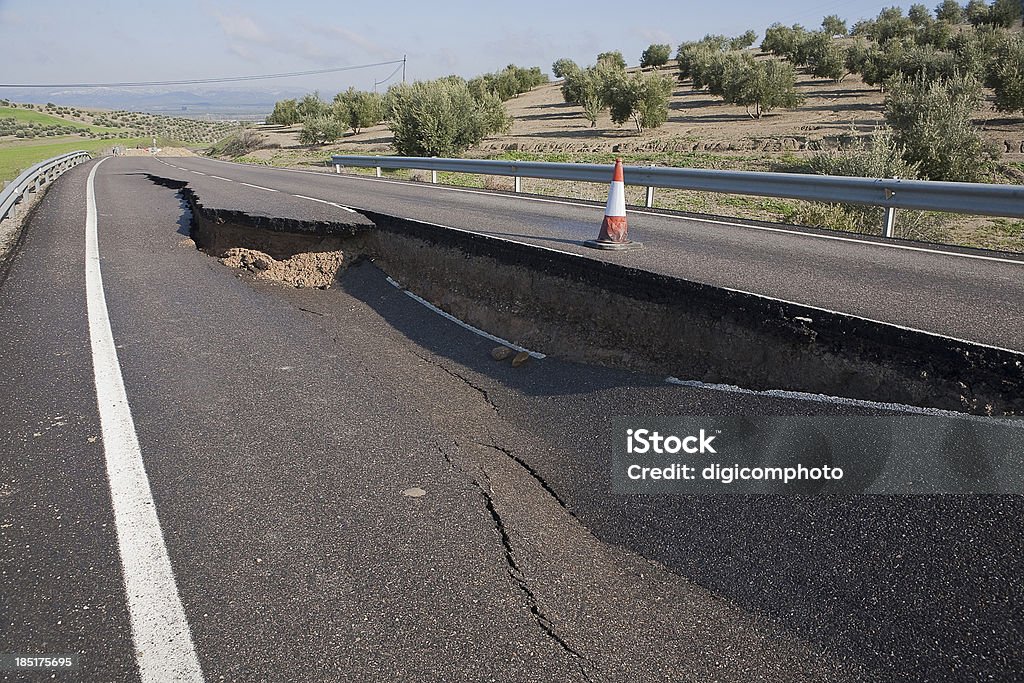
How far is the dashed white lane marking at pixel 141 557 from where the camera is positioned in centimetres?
268

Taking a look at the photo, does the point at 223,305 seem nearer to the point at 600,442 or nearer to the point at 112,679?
the point at 600,442

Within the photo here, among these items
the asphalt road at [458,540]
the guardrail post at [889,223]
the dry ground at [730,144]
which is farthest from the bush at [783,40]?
the asphalt road at [458,540]

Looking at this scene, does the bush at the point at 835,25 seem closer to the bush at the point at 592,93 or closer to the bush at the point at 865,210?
the bush at the point at 592,93

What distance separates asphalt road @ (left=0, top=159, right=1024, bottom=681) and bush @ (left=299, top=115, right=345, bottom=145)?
53059 mm

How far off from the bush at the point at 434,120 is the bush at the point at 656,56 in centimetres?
5209

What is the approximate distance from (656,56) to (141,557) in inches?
3215

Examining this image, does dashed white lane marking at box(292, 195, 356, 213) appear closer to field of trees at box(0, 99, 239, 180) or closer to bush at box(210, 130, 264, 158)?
field of trees at box(0, 99, 239, 180)

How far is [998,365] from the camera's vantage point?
4125mm

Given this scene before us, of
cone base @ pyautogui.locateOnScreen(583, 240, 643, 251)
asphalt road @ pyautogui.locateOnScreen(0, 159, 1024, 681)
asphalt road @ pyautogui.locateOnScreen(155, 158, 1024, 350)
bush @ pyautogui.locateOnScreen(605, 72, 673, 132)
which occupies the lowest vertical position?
asphalt road @ pyautogui.locateOnScreen(0, 159, 1024, 681)

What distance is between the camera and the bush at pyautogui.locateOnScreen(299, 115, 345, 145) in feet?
185

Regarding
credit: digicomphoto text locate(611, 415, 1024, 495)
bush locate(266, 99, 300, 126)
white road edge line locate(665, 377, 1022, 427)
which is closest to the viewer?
credit: digicomphoto text locate(611, 415, 1024, 495)

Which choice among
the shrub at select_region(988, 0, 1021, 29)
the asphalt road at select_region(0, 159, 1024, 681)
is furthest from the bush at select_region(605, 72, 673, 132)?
the asphalt road at select_region(0, 159, 1024, 681)

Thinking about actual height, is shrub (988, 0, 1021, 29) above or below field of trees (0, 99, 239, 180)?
above

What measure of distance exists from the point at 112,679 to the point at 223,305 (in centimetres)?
581
